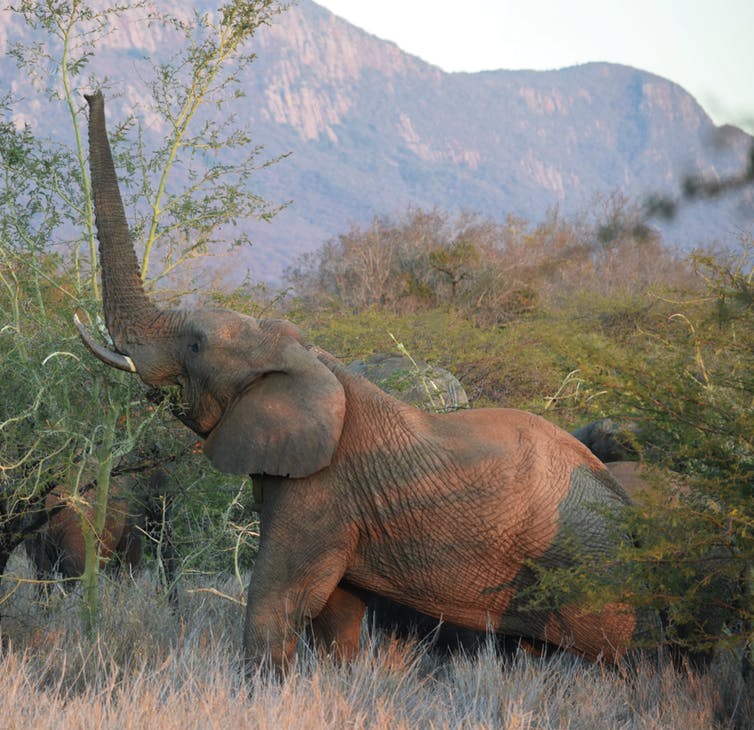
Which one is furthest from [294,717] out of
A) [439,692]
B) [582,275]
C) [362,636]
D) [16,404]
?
[582,275]

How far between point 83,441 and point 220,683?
5.78 feet

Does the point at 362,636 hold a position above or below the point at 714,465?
below

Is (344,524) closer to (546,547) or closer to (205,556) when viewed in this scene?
(546,547)

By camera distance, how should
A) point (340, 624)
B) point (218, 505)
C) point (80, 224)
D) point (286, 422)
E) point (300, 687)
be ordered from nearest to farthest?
1. point (300, 687)
2. point (286, 422)
3. point (340, 624)
4. point (80, 224)
5. point (218, 505)

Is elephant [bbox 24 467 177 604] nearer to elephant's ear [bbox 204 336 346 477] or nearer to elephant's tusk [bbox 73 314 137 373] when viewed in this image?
elephant's tusk [bbox 73 314 137 373]

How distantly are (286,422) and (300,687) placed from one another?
3.89ft

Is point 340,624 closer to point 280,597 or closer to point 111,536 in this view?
point 280,597

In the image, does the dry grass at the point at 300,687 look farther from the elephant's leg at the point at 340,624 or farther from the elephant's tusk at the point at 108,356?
the elephant's tusk at the point at 108,356

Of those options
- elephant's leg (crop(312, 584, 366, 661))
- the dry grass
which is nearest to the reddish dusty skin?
the dry grass

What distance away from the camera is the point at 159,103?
6.58m

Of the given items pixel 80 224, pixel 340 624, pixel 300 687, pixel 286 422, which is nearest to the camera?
pixel 300 687

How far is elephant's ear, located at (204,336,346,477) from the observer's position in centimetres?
507

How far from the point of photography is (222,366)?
5.29m

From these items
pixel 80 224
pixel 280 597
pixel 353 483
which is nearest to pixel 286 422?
pixel 353 483
